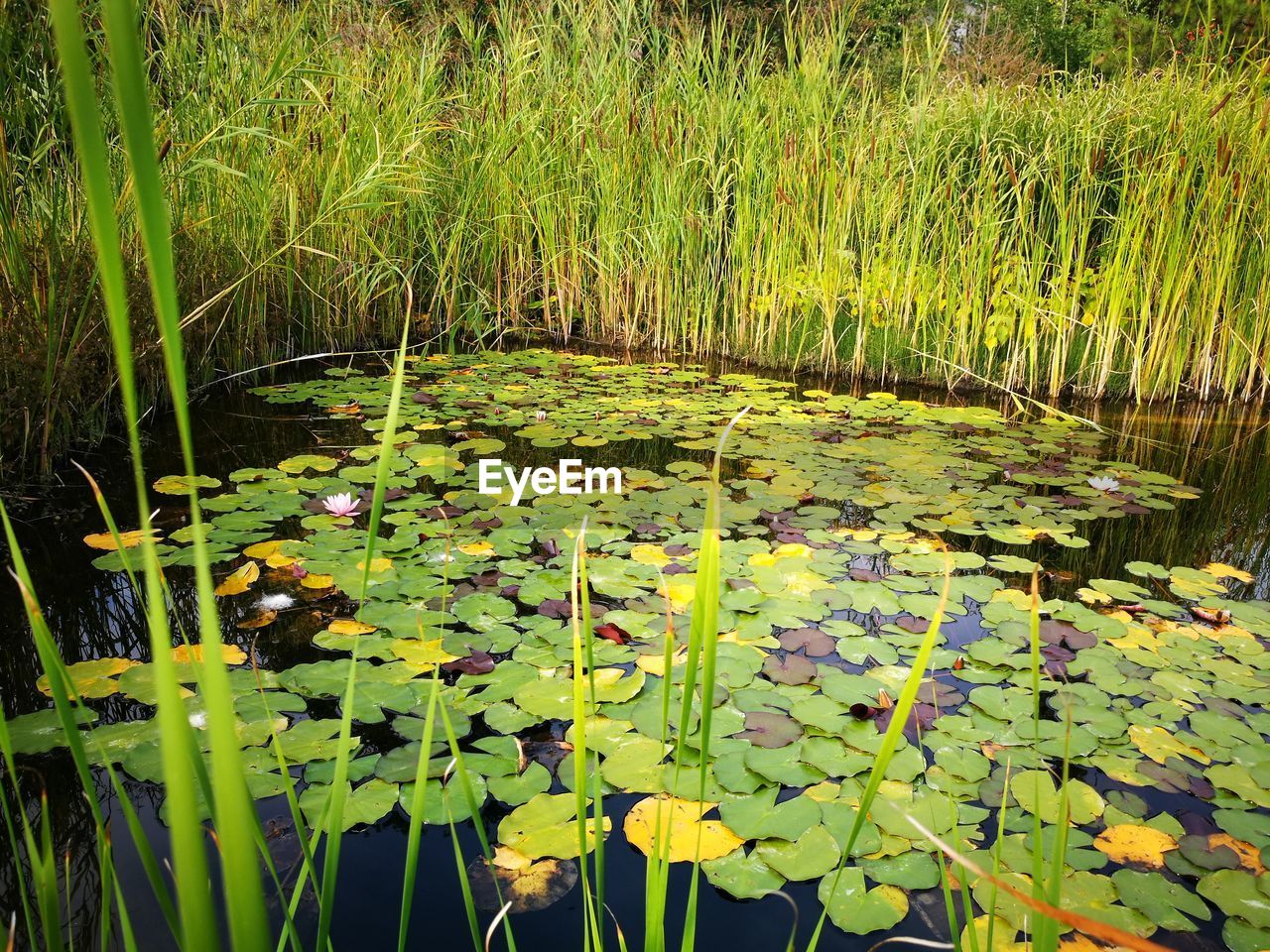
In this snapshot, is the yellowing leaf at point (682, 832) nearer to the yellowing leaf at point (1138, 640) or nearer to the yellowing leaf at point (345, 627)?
the yellowing leaf at point (345, 627)

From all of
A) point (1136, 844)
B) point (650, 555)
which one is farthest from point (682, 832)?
point (650, 555)

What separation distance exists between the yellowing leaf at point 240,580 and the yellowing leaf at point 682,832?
997mm

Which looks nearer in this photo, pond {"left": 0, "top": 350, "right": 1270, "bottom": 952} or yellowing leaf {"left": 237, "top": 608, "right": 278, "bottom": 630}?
pond {"left": 0, "top": 350, "right": 1270, "bottom": 952}

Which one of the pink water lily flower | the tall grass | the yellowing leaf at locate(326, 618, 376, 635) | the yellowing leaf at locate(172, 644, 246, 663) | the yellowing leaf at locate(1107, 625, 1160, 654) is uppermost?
the tall grass

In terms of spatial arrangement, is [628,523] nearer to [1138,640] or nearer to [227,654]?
[227,654]

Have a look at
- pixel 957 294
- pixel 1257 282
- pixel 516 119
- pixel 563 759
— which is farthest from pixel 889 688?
pixel 516 119

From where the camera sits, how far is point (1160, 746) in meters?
1.35

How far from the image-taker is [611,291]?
4.30 meters

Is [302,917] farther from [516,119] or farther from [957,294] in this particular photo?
[516,119]

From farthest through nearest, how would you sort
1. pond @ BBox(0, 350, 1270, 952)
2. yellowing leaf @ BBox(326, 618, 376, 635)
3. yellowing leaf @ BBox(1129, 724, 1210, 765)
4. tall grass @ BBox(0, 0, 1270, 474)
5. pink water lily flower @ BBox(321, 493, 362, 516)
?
tall grass @ BBox(0, 0, 1270, 474) < pink water lily flower @ BBox(321, 493, 362, 516) < yellowing leaf @ BBox(326, 618, 376, 635) < yellowing leaf @ BBox(1129, 724, 1210, 765) < pond @ BBox(0, 350, 1270, 952)

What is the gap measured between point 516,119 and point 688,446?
2272 millimetres

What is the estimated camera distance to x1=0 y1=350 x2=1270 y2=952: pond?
1.10 metres

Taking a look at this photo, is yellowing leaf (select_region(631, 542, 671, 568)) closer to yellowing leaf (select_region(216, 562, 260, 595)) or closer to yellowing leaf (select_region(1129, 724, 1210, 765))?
yellowing leaf (select_region(216, 562, 260, 595))

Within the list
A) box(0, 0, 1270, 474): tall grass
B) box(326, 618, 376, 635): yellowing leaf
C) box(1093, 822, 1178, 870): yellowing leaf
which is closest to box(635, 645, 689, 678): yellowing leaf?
box(326, 618, 376, 635): yellowing leaf
